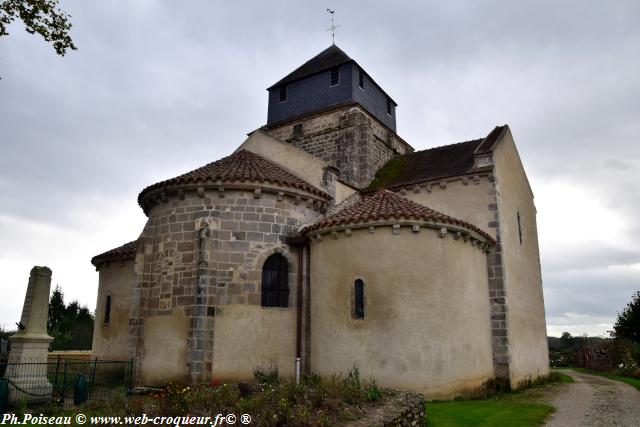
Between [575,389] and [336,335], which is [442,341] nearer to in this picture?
[336,335]

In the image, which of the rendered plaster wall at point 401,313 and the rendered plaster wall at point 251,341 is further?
the rendered plaster wall at point 251,341

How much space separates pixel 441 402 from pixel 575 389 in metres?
6.75

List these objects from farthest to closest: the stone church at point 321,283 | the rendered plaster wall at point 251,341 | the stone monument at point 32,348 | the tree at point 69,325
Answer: the tree at point 69,325 → the rendered plaster wall at point 251,341 → the stone church at point 321,283 → the stone monument at point 32,348

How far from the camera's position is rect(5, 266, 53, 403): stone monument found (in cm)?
1055

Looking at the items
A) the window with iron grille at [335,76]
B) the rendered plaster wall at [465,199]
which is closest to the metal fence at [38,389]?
the rendered plaster wall at [465,199]

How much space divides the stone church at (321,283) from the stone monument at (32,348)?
2.08 meters

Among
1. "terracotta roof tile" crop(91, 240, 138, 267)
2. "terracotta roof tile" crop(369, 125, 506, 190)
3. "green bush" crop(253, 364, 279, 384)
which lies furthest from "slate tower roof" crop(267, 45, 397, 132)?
"green bush" crop(253, 364, 279, 384)

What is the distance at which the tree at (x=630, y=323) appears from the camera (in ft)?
99.1

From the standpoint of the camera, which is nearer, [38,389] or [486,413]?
[486,413]

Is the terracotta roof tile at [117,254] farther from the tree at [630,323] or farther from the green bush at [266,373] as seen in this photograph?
the tree at [630,323]

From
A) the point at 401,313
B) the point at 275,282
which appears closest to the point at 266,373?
the point at 275,282

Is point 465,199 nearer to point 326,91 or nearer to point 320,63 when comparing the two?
point 326,91

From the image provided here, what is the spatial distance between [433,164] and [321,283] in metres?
7.58

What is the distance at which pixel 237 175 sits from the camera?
1310 centimetres
